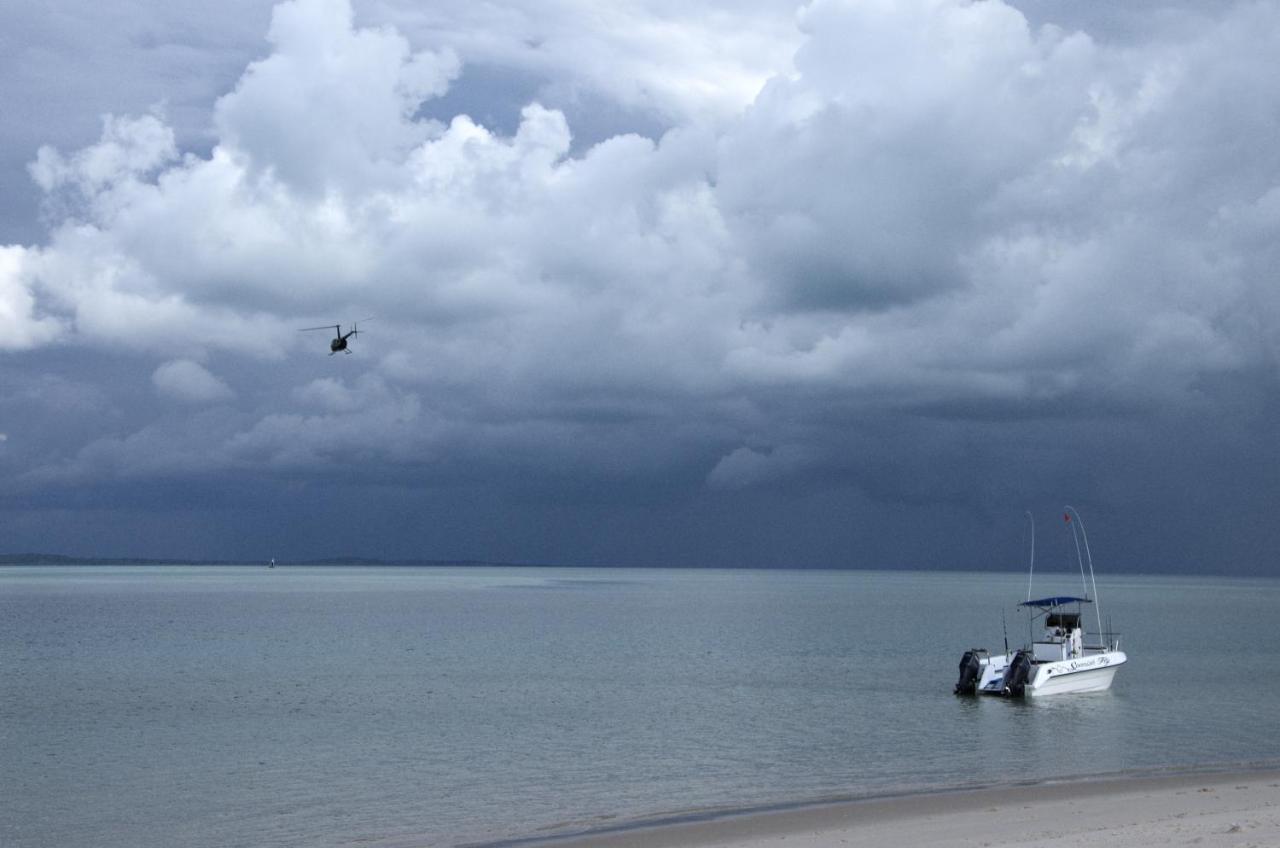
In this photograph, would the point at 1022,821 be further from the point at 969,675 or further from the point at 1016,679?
the point at 969,675

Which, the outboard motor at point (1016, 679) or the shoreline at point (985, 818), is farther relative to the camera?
the outboard motor at point (1016, 679)

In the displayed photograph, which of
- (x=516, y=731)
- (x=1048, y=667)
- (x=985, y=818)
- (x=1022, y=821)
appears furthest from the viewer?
(x=1048, y=667)

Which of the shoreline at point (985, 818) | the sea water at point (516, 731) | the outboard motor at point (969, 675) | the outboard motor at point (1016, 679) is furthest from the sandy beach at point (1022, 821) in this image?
the outboard motor at point (969, 675)

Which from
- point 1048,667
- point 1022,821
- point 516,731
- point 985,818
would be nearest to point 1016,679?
point 1048,667

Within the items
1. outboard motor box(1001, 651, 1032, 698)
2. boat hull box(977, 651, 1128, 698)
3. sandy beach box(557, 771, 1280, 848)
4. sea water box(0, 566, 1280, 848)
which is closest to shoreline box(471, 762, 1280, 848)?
sandy beach box(557, 771, 1280, 848)

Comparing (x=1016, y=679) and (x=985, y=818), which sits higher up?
(x=1016, y=679)

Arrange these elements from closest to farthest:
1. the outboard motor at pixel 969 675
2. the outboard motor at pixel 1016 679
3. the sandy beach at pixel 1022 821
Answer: the sandy beach at pixel 1022 821, the outboard motor at pixel 1016 679, the outboard motor at pixel 969 675

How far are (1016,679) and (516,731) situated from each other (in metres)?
23.3

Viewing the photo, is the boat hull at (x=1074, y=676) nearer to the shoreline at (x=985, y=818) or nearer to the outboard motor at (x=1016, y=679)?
the outboard motor at (x=1016, y=679)

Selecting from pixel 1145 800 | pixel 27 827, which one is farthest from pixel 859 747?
pixel 27 827

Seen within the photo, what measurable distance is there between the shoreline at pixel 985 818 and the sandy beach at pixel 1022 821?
0.8 inches

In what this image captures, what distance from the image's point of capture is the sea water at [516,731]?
99.1 feet

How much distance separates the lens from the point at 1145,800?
1123 inches

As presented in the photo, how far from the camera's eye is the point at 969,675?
55188 mm
